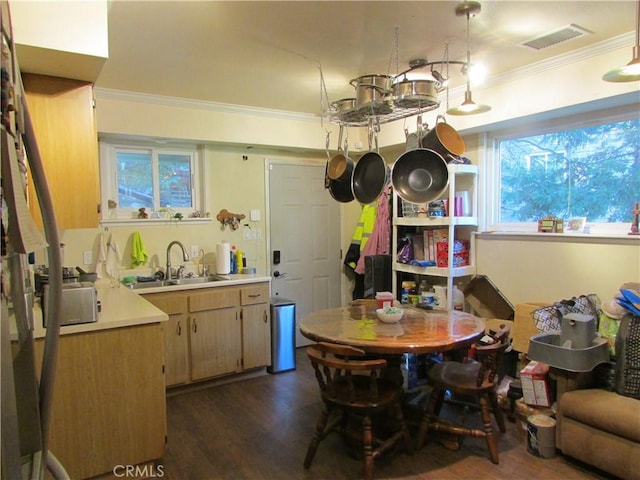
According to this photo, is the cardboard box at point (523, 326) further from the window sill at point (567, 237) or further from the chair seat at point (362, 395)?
the chair seat at point (362, 395)

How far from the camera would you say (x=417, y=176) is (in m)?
2.88

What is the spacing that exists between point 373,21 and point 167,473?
274 cm

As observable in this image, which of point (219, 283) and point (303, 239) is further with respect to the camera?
point (303, 239)

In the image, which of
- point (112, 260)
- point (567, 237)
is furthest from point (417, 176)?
point (112, 260)

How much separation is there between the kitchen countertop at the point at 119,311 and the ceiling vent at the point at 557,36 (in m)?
2.66

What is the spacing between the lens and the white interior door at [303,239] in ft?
15.1

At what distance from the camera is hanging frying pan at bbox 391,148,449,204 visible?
2.80m

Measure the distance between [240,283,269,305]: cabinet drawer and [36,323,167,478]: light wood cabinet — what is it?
1403mm

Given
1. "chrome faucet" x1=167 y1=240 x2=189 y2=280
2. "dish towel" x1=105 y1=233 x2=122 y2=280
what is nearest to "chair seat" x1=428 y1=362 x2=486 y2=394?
"chrome faucet" x1=167 y1=240 x2=189 y2=280

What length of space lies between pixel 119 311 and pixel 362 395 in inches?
58.3

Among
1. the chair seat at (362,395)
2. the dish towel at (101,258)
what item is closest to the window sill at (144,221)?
the dish towel at (101,258)

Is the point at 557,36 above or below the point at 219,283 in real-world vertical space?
above

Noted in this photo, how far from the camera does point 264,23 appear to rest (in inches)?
91.4

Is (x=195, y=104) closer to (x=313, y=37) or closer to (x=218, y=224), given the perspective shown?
(x=218, y=224)
